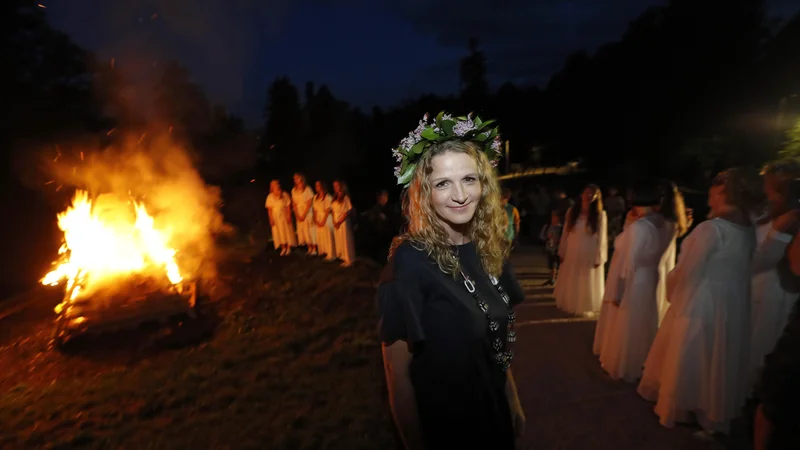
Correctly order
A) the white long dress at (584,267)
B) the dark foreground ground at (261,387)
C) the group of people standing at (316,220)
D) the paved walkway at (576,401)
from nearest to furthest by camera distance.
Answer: the paved walkway at (576,401) < the dark foreground ground at (261,387) < the white long dress at (584,267) < the group of people standing at (316,220)

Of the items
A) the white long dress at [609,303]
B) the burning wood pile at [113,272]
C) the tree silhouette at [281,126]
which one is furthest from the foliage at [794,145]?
the tree silhouette at [281,126]

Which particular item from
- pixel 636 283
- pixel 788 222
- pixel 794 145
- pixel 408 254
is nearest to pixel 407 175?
pixel 408 254

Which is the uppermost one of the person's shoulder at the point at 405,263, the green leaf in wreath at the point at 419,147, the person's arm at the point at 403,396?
the green leaf in wreath at the point at 419,147

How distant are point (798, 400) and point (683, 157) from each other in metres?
22.6

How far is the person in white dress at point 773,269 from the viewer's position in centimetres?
466

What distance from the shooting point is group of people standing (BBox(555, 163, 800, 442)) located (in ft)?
13.5

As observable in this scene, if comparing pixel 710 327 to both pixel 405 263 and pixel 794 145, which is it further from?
pixel 794 145

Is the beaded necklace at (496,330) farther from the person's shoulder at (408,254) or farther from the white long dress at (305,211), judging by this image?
the white long dress at (305,211)

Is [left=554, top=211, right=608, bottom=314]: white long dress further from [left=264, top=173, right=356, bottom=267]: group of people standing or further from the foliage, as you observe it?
[left=264, top=173, right=356, bottom=267]: group of people standing

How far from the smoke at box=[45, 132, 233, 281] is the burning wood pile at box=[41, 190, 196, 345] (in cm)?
21

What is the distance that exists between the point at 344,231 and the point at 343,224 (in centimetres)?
18

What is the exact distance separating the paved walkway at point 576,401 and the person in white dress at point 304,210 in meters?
7.42

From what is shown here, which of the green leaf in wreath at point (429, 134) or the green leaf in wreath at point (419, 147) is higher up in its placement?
the green leaf in wreath at point (429, 134)

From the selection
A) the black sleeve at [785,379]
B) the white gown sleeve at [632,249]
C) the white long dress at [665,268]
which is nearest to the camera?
the black sleeve at [785,379]
